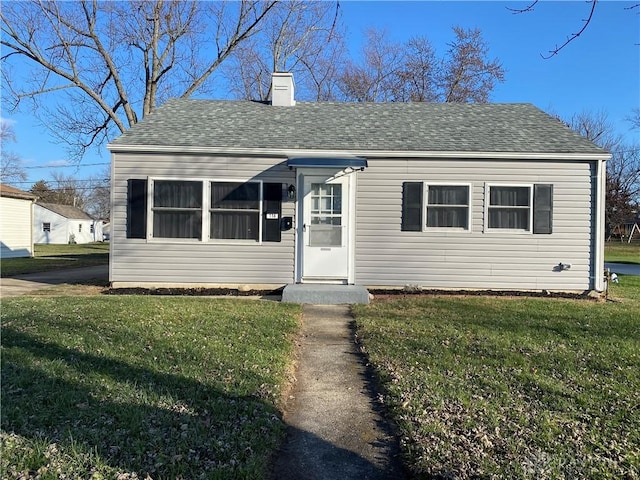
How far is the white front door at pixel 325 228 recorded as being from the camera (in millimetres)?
9539

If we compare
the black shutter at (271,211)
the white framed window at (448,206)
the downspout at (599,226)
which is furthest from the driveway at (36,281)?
the downspout at (599,226)

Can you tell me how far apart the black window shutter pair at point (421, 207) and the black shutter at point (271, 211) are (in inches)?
102

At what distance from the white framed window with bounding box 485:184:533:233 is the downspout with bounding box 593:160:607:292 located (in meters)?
1.40

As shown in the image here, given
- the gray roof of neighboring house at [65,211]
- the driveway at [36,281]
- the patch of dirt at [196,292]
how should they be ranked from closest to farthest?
the patch of dirt at [196,292] → the driveway at [36,281] → the gray roof of neighboring house at [65,211]

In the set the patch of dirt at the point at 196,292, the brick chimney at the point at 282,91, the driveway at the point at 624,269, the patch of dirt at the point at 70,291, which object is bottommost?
the patch of dirt at the point at 70,291

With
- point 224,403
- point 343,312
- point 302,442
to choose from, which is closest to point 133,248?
point 343,312

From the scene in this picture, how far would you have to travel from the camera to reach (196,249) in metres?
9.63

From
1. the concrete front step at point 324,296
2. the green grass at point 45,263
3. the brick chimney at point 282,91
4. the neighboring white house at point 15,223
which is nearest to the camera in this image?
the concrete front step at point 324,296

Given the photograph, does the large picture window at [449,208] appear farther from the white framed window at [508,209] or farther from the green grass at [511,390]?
the green grass at [511,390]

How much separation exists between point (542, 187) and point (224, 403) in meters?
8.31

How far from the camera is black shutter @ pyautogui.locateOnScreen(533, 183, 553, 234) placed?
9.55 metres

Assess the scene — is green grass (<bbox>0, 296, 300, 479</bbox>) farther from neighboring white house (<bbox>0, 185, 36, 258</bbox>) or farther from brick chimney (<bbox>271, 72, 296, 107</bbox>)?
neighboring white house (<bbox>0, 185, 36, 258</bbox>)

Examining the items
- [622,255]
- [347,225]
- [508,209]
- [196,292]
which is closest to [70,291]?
[196,292]

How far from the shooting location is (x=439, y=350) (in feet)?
17.1
